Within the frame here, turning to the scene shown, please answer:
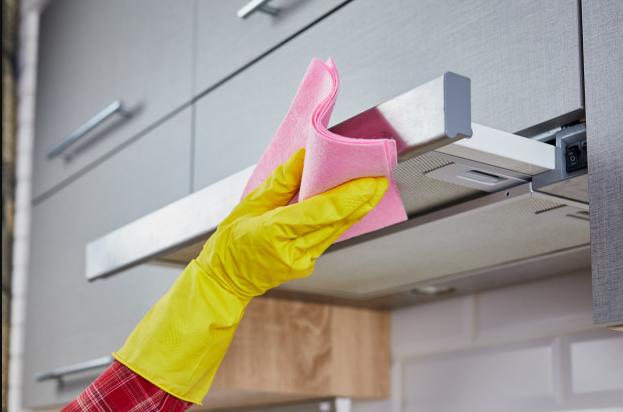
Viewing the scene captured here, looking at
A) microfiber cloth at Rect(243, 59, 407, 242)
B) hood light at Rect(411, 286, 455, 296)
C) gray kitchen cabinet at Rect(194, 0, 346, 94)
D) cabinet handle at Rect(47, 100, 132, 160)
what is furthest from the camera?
cabinet handle at Rect(47, 100, 132, 160)

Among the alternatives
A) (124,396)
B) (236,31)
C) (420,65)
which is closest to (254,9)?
(236,31)

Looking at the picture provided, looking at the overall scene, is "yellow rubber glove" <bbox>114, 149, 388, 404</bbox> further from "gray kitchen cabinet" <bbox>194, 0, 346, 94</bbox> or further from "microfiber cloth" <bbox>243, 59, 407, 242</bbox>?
"gray kitchen cabinet" <bbox>194, 0, 346, 94</bbox>

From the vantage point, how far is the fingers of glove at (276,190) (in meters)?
0.68

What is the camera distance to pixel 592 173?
2.11 feet

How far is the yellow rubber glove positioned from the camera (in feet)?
2.09

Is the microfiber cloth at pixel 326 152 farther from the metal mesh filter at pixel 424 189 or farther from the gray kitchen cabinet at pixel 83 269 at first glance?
the gray kitchen cabinet at pixel 83 269

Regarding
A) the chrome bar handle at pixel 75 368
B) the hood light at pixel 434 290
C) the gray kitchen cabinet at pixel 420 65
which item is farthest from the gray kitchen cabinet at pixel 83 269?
the hood light at pixel 434 290

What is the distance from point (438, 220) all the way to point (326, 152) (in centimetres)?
23

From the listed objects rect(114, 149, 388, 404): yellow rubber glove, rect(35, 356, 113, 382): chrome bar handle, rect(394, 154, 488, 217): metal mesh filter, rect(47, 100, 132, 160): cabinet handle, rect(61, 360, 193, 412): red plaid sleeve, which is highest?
rect(47, 100, 132, 160): cabinet handle

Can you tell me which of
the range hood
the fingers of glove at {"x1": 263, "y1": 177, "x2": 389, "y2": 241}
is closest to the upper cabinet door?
the range hood

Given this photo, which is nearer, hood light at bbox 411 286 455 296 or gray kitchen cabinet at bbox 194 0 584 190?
gray kitchen cabinet at bbox 194 0 584 190

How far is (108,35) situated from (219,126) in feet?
1.58

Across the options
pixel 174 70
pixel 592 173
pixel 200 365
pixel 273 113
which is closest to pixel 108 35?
pixel 174 70

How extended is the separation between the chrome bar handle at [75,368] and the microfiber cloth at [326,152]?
2.04ft
